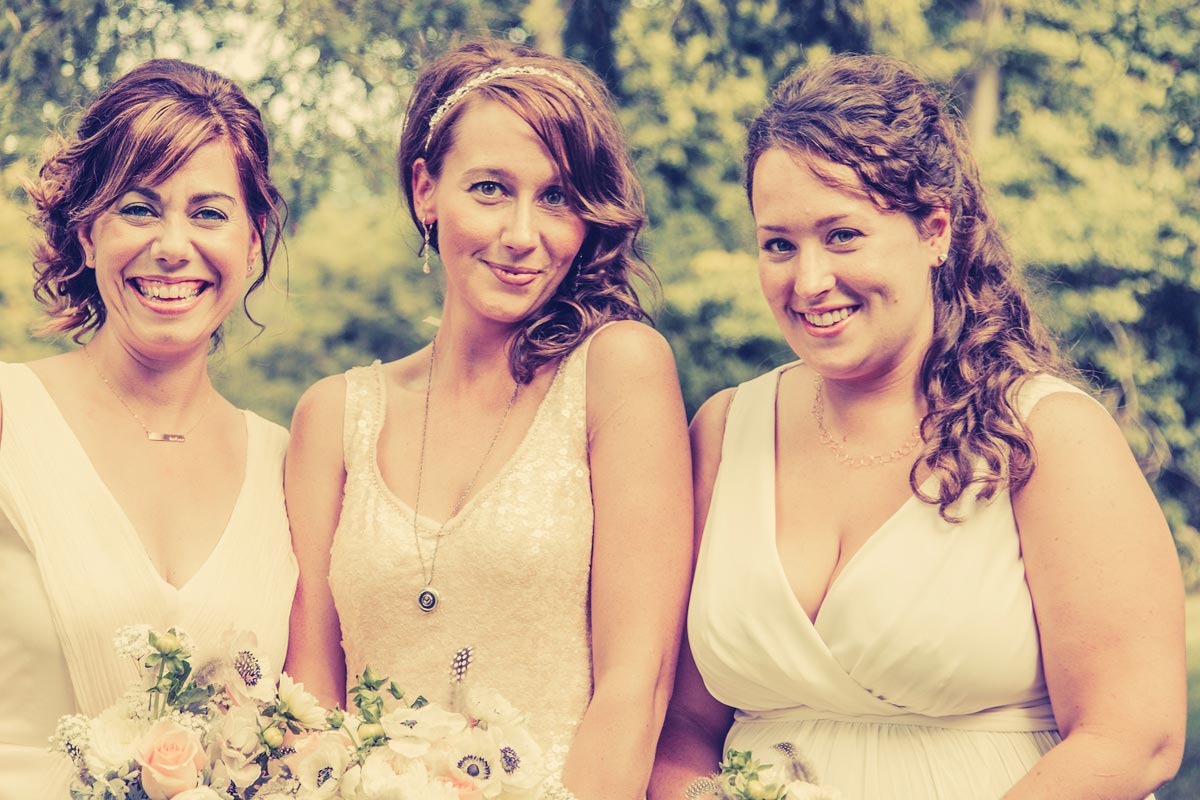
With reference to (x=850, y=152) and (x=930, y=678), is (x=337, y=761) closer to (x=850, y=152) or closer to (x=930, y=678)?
(x=930, y=678)

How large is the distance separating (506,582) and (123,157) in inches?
59.5

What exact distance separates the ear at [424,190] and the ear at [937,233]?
1311 millimetres

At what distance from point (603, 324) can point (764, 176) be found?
645mm

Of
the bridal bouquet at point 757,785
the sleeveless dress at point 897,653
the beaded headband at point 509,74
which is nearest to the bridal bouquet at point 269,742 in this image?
the bridal bouquet at point 757,785

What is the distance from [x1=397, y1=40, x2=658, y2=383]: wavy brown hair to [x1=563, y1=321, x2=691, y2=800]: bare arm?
174 millimetres

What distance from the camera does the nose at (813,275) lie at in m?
3.14

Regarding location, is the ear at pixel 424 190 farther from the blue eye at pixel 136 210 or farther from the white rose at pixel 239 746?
the white rose at pixel 239 746

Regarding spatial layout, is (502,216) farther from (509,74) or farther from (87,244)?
(87,244)

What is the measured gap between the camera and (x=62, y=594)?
3365 millimetres

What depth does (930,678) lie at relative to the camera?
10.1 feet

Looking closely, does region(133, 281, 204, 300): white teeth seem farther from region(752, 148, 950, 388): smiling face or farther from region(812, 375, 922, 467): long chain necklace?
region(812, 375, 922, 467): long chain necklace

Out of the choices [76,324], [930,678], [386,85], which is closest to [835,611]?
[930,678]

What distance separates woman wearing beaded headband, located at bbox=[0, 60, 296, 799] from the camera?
11.2 ft

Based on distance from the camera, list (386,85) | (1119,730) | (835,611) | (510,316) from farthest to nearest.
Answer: (386,85) < (510,316) < (835,611) < (1119,730)
